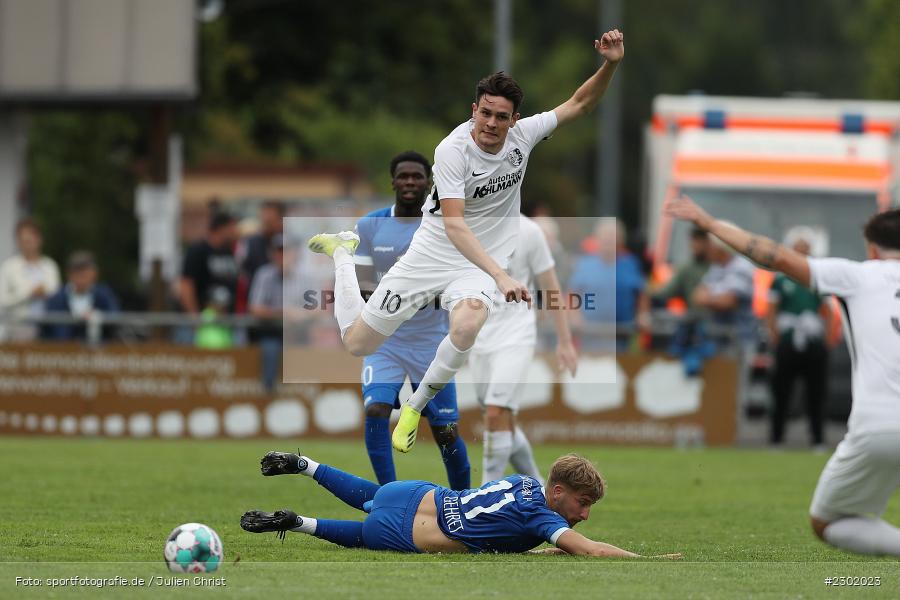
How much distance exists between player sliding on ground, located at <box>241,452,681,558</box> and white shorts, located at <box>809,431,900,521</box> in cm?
133

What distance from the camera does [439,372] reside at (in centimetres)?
980

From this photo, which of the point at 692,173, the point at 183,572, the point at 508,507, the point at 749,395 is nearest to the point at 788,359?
the point at 749,395

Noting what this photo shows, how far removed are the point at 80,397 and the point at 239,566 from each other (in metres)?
10.8

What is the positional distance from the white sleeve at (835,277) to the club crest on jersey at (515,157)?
2793mm

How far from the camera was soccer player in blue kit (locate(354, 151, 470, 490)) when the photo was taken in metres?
Result: 10.2

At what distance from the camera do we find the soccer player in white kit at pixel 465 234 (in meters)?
9.54

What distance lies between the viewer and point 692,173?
20531mm

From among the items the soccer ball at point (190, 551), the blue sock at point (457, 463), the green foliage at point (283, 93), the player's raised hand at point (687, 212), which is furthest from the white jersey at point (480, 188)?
the green foliage at point (283, 93)

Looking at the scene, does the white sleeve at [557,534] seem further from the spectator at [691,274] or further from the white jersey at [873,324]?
the spectator at [691,274]

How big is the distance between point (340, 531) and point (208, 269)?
416 inches

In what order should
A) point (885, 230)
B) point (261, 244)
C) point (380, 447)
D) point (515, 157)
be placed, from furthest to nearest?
1. point (261, 244)
2. point (380, 447)
3. point (515, 157)
4. point (885, 230)

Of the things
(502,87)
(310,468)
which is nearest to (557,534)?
(310,468)

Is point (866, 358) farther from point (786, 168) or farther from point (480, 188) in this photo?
point (786, 168)

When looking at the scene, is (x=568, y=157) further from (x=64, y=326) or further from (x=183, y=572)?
(x=183, y=572)
